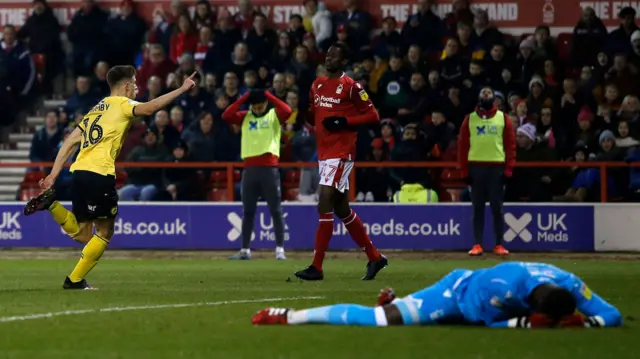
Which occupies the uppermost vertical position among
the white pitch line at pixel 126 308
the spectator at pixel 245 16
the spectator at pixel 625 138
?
the spectator at pixel 245 16

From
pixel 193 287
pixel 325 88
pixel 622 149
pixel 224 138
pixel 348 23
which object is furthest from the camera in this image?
pixel 348 23

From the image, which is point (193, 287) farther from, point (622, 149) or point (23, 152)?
point (23, 152)

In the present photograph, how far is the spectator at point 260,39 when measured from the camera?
74.2 ft

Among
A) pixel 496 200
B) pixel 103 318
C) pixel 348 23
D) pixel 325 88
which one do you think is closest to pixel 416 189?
pixel 496 200

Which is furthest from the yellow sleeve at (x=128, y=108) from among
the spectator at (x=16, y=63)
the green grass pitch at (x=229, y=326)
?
the spectator at (x=16, y=63)

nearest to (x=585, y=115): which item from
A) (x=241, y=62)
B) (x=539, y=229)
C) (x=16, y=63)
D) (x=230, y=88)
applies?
(x=539, y=229)

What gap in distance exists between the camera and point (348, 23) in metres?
22.6

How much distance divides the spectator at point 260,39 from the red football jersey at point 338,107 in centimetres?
915

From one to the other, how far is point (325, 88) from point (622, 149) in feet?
25.2

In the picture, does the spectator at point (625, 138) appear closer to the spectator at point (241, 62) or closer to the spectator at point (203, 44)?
the spectator at point (241, 62)

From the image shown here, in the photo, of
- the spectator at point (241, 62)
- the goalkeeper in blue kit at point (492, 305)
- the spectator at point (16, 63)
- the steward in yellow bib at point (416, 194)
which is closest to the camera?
the goalkeeper in blue kit at point (492, 305)

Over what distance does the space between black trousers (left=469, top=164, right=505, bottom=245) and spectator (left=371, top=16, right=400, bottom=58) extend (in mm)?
3960

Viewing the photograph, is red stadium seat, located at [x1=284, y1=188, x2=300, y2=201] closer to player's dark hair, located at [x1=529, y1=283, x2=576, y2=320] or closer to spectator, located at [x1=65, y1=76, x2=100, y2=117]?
spectator, located at [x1=65, y1=76, x2=100, y2=117]

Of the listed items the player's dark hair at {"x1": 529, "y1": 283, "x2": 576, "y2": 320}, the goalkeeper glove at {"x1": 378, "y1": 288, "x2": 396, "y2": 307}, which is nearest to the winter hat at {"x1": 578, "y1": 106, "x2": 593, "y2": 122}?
the goalkeeper glove at {"x1": 378, "y1": 288, "x2": 396, "y2": 307}
